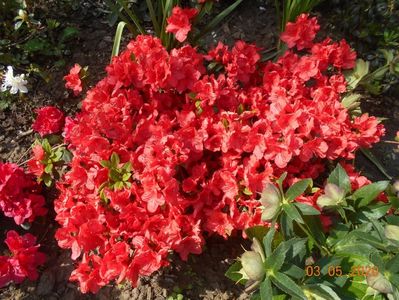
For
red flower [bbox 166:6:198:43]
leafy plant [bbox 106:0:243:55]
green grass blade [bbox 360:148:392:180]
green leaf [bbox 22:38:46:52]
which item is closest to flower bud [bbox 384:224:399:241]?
green grass blade [bbox 360:148:392:180]

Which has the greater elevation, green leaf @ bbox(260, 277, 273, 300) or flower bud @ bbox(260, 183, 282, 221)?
flower bud @ bbox(260, 183, 282, 221)

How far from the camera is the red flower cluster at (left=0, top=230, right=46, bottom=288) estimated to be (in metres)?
1.63

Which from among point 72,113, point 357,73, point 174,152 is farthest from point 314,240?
point 72,113

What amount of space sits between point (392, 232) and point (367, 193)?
0.23 m

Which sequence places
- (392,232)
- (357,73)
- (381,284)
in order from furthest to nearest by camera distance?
1. (357,73)
2. (392,232)
3. (381,284)

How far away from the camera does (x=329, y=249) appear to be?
1.51 m

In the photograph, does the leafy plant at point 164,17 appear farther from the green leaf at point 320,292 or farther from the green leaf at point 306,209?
the green leaf at point 320,292

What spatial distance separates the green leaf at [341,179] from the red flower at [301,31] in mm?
697

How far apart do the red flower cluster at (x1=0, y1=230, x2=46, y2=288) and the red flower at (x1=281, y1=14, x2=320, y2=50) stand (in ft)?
4.72

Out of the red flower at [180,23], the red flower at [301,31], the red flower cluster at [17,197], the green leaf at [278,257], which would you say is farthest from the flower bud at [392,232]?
the red flower cluster at [17,197]

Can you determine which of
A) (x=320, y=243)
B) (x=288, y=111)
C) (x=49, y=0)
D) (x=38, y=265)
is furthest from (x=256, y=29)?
(x=38, y=265)

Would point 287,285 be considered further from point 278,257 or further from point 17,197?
point 17,197

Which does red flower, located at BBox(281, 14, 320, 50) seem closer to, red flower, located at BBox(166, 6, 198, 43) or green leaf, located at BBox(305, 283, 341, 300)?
red flower, located at BBox(166, 6, 198, 43)
